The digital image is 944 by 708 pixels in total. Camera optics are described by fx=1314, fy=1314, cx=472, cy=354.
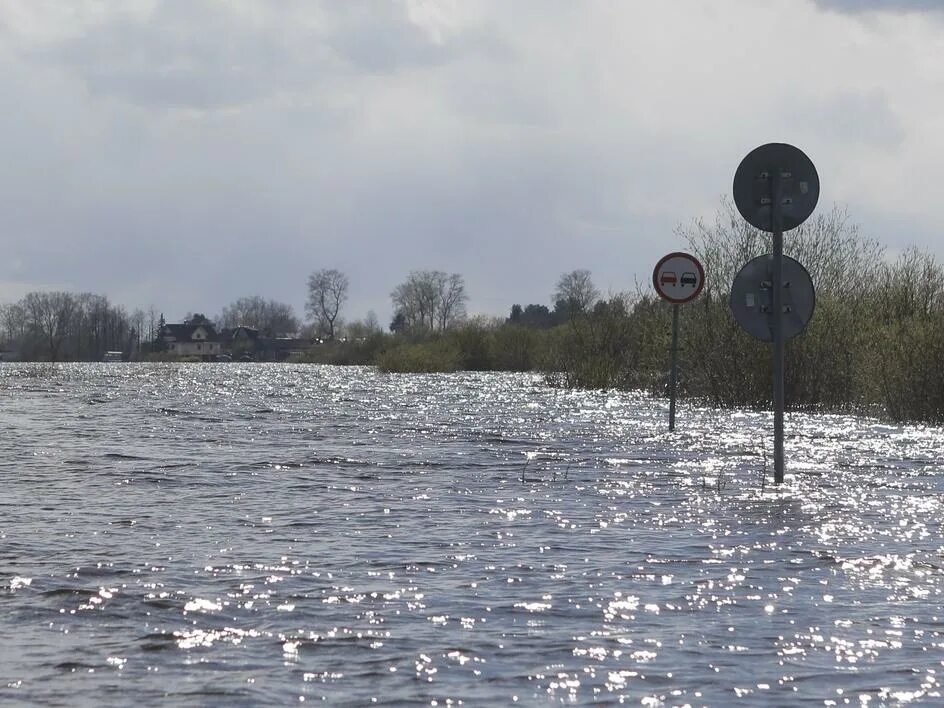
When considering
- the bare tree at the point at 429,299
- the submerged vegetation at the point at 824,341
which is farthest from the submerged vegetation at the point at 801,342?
the bare tree at the point at 429,299

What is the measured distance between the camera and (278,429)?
21.8 metres

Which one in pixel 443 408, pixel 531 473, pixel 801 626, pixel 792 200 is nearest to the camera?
pixel 801 626

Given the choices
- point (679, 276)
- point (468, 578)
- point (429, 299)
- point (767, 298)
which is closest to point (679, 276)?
point (679, 276)

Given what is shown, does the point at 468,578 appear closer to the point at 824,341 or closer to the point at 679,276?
the point at 679,276

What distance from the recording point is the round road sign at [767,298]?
487 inches

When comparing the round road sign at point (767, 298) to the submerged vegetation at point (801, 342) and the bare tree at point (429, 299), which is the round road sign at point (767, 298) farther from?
the bare tree at point (429, 299)

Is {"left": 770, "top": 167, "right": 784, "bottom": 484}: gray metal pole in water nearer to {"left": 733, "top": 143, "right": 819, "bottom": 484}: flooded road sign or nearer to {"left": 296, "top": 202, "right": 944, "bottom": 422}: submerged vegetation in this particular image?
{"left": 733, "top": 143, "right": 819, "bottom": 484}: flooded road sign

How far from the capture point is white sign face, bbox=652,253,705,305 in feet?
65.1

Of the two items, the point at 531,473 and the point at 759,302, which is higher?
the point at 759,302

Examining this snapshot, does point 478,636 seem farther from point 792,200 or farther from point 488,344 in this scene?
point 488,344

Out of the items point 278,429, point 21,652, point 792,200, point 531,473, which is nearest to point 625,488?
point 531,473

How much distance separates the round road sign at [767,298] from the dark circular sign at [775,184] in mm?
402

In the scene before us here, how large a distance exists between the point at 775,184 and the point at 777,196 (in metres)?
0.13

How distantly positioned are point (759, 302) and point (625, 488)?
2.18m
